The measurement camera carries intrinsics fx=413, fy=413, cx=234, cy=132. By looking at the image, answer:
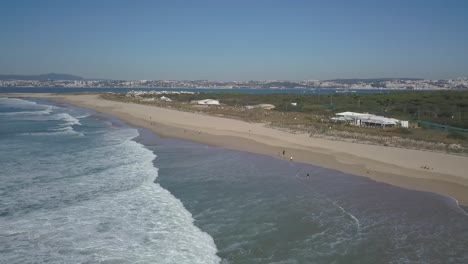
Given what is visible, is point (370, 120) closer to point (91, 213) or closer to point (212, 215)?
point (212, 215)

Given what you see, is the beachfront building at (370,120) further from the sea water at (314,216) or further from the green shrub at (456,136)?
the sea water at (314,216)

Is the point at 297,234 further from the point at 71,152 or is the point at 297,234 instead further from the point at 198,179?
the point at 71,152

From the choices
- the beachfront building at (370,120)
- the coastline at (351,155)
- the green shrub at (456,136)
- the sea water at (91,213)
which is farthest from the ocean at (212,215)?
the beachfront building at (370,120)

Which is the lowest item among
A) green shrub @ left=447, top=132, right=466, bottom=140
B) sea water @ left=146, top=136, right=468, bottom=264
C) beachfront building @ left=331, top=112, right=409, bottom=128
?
sea water @ left=146, top=136, right=468, bottom=264

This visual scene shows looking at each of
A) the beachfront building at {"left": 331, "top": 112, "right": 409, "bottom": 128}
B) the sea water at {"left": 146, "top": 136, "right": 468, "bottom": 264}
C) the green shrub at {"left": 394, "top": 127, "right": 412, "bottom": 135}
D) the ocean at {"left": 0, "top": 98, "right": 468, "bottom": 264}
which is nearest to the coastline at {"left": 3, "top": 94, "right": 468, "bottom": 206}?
the sea water at {"left": 146, "top": 136, "right": 468, "bottom": 264}

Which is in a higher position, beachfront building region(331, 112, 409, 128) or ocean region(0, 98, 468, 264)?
beachfront building region(331, 112, 409, 128)

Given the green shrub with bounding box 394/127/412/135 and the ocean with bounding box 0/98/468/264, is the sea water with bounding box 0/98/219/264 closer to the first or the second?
the ocean with bounding box 0/98/468/264

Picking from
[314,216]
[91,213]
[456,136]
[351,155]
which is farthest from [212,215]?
[456,136]
